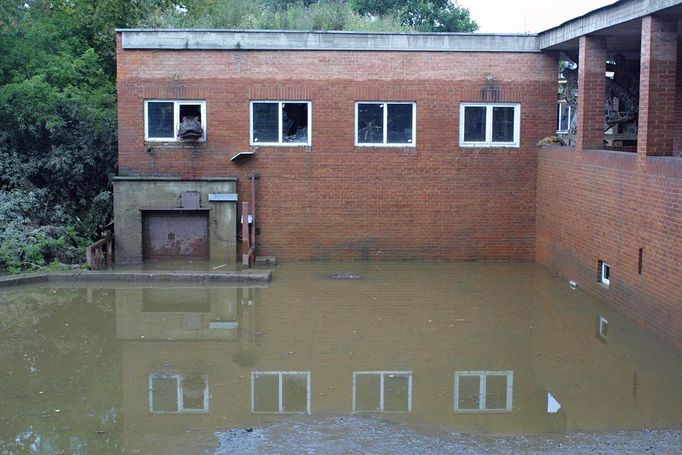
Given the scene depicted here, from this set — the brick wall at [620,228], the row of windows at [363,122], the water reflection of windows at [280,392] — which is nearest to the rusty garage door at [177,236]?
the row of windows at [363,122]

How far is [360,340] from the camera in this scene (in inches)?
494

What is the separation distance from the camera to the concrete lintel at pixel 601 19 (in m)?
13.2

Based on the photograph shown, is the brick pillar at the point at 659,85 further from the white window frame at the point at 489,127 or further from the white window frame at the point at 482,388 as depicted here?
the white window frame at the point at 489,127

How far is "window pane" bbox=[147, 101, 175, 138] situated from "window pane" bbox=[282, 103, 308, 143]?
7.59 feet

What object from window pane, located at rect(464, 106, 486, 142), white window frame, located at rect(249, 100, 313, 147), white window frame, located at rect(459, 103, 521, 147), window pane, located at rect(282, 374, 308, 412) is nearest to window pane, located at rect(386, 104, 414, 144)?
white window frame, located at rect(459, 103, 521, 147)

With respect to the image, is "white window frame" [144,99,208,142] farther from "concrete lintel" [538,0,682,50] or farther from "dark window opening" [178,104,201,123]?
"concrete lintel" [538,0,682,50]

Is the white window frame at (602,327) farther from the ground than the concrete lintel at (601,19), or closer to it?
closer to it

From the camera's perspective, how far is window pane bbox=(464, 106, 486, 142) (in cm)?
1919

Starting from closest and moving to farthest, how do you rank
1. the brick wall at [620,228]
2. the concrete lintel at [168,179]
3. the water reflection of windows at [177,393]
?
the water reflection of windows at [177,393], the brick wall at [620,228], the concrete lintel at [168,179]

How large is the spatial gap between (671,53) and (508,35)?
19.0ft

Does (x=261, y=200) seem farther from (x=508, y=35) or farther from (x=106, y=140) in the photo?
(x=508, y=35)

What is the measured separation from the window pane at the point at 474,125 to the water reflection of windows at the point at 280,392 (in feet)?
31.2

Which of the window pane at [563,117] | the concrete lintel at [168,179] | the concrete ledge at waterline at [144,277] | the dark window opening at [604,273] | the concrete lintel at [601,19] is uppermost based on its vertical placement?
the concrete lintel at [601,19]

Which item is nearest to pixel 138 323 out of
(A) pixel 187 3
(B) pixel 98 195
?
(B) pixel 98 195
